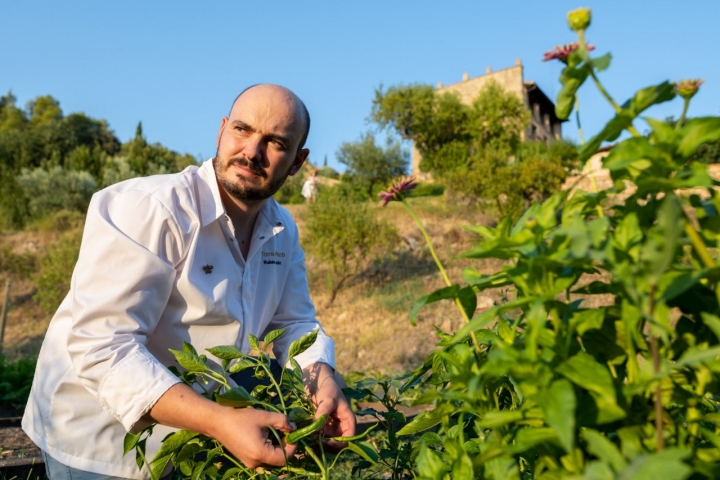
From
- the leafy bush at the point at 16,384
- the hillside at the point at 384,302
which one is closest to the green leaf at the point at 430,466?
the leafy bush at the point at 16,384

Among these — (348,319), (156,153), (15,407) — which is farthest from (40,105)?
(15,407)

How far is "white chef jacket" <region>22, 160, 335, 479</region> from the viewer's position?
1475 millimetres

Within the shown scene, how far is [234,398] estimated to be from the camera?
1.20 metres

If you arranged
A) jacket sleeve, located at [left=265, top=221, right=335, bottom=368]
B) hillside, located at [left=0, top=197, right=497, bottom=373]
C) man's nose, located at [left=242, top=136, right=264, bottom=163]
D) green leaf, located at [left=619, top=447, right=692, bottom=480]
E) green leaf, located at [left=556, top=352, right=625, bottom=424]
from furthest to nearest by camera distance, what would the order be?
hillside, located at [left=0, top=197, right=497, bottom=373] → jacket sleeve, located at [left=265, top=221, right=335, bottom=368] → man's nose, located at [left=242, top=136, right=264, bottom=163] → green leaf, located at [left=556, top=352, right=625, bottom=424] → green leaf, located at [left=619, top=447, right=692, bottom=480]

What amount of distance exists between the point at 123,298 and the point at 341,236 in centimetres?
830

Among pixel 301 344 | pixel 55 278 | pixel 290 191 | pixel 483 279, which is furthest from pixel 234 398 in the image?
pixel 290 191

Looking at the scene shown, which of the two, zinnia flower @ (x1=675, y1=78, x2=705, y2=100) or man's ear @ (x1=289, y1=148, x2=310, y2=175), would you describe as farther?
man's ear @ (x1=289, y1=148, x2=310, y2=175)

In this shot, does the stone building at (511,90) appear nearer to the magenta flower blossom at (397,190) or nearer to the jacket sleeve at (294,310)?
the jacket sleeve at (294,310)

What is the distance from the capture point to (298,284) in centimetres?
244

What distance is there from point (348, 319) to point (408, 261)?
302 centimetres

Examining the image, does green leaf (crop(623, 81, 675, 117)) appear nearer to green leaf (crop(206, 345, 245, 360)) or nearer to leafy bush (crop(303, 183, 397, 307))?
green leaf (crop(206, 345, 245, 360))

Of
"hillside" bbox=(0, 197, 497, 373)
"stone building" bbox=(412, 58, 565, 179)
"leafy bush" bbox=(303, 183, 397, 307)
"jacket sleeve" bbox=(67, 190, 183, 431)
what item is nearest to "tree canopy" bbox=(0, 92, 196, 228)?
"hillside" bbox=(0, 197, 497, 373)

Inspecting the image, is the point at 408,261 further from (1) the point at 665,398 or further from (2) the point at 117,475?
(1) the point at 665,398

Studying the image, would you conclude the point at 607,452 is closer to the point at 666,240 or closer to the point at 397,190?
the point at 666,240
